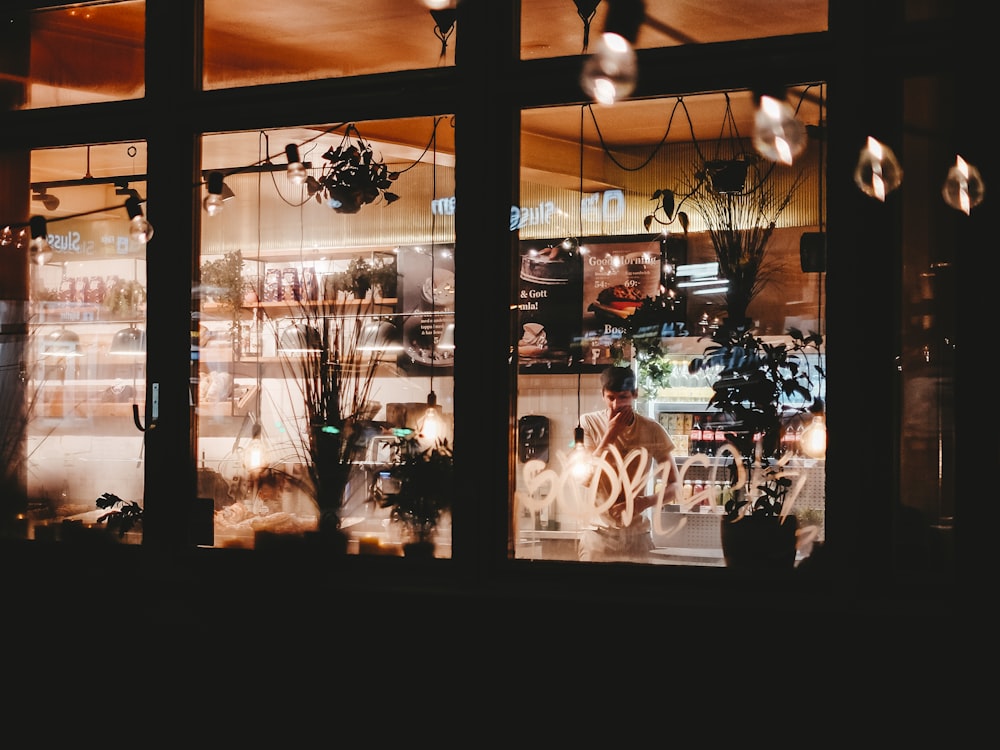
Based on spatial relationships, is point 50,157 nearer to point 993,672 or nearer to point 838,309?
point 838,309

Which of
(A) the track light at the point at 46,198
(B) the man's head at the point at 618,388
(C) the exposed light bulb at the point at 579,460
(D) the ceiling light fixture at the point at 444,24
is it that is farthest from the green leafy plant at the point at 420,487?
(A) the track light at the point at 46,198

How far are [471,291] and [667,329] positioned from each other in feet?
2.64

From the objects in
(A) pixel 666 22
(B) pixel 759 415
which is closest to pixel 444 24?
(A) pixel 666 22

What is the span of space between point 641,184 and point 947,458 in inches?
67.6

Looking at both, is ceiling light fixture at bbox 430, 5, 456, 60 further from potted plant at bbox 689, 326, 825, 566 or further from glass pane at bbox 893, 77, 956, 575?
glass pane at bbox 893, 77, 956, 575

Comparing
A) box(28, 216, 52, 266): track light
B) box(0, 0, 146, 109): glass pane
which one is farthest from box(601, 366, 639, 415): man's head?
box(28, 216, 52, 266): track light

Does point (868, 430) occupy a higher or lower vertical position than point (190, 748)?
higher

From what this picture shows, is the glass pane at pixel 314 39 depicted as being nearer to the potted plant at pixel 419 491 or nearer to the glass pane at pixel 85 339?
the glass pane at pixel 85 339

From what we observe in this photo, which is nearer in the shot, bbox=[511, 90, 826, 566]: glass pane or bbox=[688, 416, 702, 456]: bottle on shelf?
bbox=[511, 90, 826, 566]: glass pane

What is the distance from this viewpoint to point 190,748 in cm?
338

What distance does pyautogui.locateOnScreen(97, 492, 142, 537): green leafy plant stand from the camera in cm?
376

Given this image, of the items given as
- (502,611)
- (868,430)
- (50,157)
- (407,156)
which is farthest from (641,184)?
(50,157)

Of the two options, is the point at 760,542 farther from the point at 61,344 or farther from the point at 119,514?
the point at 61,344

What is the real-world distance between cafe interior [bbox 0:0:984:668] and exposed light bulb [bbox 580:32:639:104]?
0.6 inches
